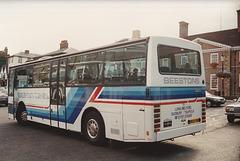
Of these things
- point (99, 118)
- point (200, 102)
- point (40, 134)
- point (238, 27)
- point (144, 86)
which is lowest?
point (40, 134)

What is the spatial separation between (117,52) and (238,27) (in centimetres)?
3959

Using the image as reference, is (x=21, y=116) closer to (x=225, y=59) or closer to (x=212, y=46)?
(x=225, y=59)

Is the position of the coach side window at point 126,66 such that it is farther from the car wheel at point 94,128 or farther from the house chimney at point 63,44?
the house chimney at point 63,44

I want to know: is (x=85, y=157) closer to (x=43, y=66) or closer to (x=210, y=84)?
(x=43, y=66)

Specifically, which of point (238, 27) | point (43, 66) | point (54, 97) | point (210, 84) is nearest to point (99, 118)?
point (54, 97)

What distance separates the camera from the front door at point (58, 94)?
348 inches

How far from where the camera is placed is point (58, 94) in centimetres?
911

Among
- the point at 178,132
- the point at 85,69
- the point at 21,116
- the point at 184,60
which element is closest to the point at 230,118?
the point at 184,60

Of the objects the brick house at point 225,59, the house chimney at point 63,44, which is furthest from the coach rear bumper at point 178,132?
the house chimney at point 63,44

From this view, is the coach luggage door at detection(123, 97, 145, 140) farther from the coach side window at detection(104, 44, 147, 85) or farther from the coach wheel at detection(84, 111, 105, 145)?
the coach wheel at detection(84, 111, 105, 145)

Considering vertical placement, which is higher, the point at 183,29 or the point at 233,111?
the point at 183,29

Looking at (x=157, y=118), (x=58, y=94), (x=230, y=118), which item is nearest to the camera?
(x=157, y=118)

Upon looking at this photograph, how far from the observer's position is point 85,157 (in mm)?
6113

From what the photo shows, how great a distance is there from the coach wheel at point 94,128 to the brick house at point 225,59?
1273 inches
